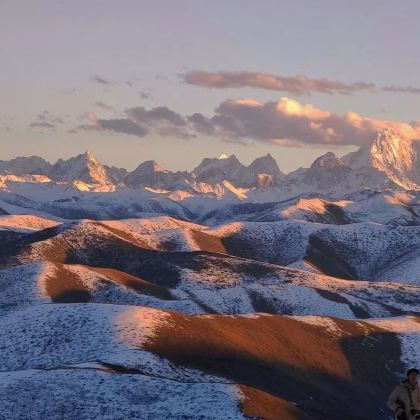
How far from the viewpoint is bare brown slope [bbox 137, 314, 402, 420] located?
72688mm

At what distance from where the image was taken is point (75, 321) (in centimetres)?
7812

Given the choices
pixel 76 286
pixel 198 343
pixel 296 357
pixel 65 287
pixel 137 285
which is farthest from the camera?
pixel 137 285

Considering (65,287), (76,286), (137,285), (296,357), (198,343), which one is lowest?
(137,285)

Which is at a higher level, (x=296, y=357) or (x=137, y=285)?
(x=296, y=357)

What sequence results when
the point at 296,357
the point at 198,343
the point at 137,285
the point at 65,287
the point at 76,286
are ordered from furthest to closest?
the point at 137,285
the point at 76,286
the point at 65,287
the point at 296,357
the point at 198,343

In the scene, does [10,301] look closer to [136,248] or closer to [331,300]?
[331,300]

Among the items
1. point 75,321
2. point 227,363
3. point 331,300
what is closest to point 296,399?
point 227,363

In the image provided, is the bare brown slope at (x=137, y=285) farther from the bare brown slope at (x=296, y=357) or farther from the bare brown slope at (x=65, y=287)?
the bare brown slope at (x=296, y=357)

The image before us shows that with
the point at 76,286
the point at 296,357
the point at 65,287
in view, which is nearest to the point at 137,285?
the point at 76,286

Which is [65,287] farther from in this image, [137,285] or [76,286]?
[137,285]

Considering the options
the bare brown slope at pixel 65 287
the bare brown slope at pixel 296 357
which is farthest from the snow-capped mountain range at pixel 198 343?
the bare brown slope at pixel 65 287

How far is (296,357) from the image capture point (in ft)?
282

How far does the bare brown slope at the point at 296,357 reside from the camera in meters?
72.7

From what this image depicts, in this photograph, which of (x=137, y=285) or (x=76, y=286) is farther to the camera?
(x=137, y=285)
